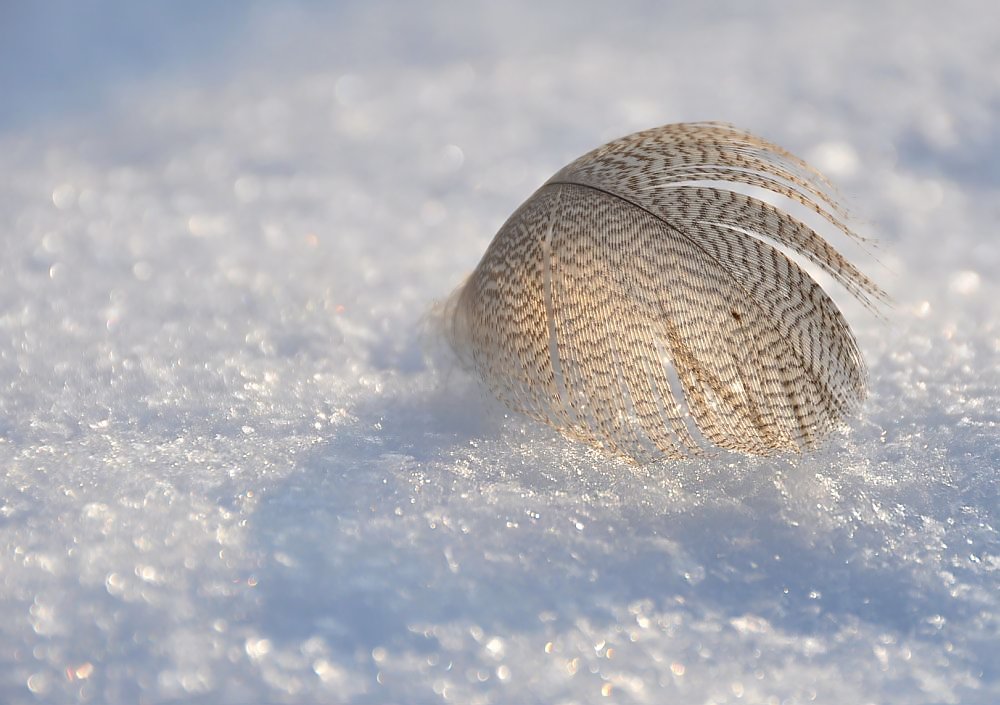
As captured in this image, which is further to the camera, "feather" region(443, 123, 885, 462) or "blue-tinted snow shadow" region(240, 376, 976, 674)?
"feather" region(443, 123, 885, 462)

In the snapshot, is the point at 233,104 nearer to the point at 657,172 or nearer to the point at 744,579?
the point at 657,172

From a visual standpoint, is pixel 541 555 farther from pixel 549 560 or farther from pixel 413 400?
pixel 413 400

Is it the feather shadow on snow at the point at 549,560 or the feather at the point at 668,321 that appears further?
the feather at the point at 668,321

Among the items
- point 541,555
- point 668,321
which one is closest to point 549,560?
point 541,555

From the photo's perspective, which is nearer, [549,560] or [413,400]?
[549,560]

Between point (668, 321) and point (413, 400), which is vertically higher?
point (668, 321)

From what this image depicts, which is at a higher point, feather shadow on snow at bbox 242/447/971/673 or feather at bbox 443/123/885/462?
feather at bbox 443/123/885/462
